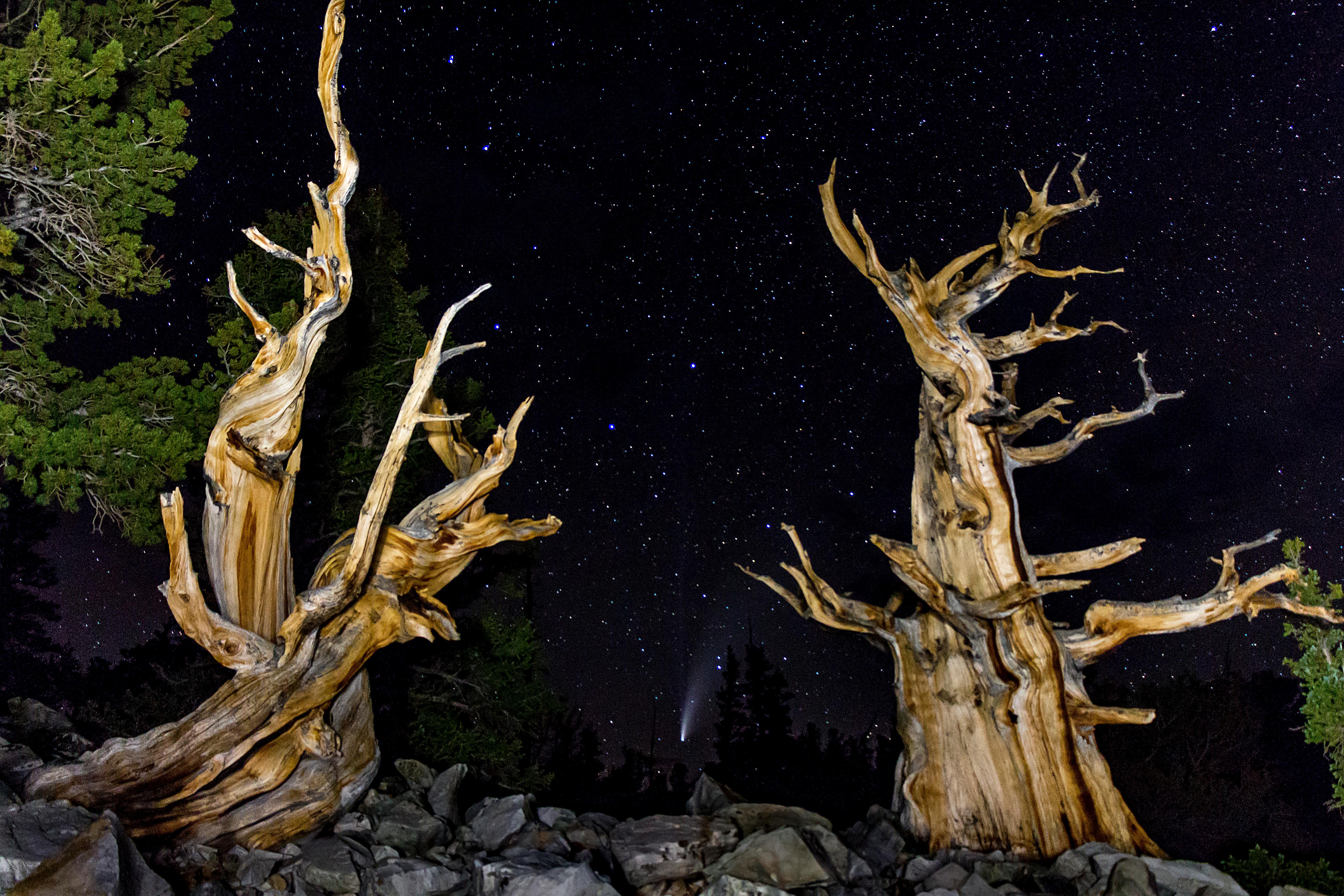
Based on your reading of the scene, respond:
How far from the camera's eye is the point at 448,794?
29.2ft

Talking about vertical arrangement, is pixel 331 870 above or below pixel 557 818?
below

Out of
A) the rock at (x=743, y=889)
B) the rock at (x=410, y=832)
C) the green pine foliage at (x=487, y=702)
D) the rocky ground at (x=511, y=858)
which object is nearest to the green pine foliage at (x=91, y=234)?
the rocky ground at (x=511, y=858)

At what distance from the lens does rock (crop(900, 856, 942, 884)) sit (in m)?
8.45

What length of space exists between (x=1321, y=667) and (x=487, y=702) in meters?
9.40

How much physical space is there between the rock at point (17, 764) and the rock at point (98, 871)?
1.93 metres

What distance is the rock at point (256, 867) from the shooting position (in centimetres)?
721

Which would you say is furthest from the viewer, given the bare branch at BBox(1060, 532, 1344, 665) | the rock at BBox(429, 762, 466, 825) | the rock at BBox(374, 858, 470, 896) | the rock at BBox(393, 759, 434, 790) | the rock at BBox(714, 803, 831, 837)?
the rock at BBox(393, 759, 434, 790)

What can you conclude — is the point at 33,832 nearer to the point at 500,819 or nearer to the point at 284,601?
the point at 284,601

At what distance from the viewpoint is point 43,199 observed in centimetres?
804

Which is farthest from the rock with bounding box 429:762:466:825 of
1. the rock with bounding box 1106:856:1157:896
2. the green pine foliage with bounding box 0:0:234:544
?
the rock with bounding box 1106:856:1157:896

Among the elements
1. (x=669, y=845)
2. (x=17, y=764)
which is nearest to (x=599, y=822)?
(x=669, y=845)

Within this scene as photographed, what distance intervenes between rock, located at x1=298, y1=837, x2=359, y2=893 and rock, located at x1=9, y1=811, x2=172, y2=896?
1.20 metres

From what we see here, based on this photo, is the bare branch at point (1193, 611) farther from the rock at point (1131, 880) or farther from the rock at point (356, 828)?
the rock at point (356, 828)

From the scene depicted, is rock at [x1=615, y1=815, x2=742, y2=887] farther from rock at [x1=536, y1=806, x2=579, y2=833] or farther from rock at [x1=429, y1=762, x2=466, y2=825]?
rock at [x1=429, y1=762, x2=466, y2=825]
